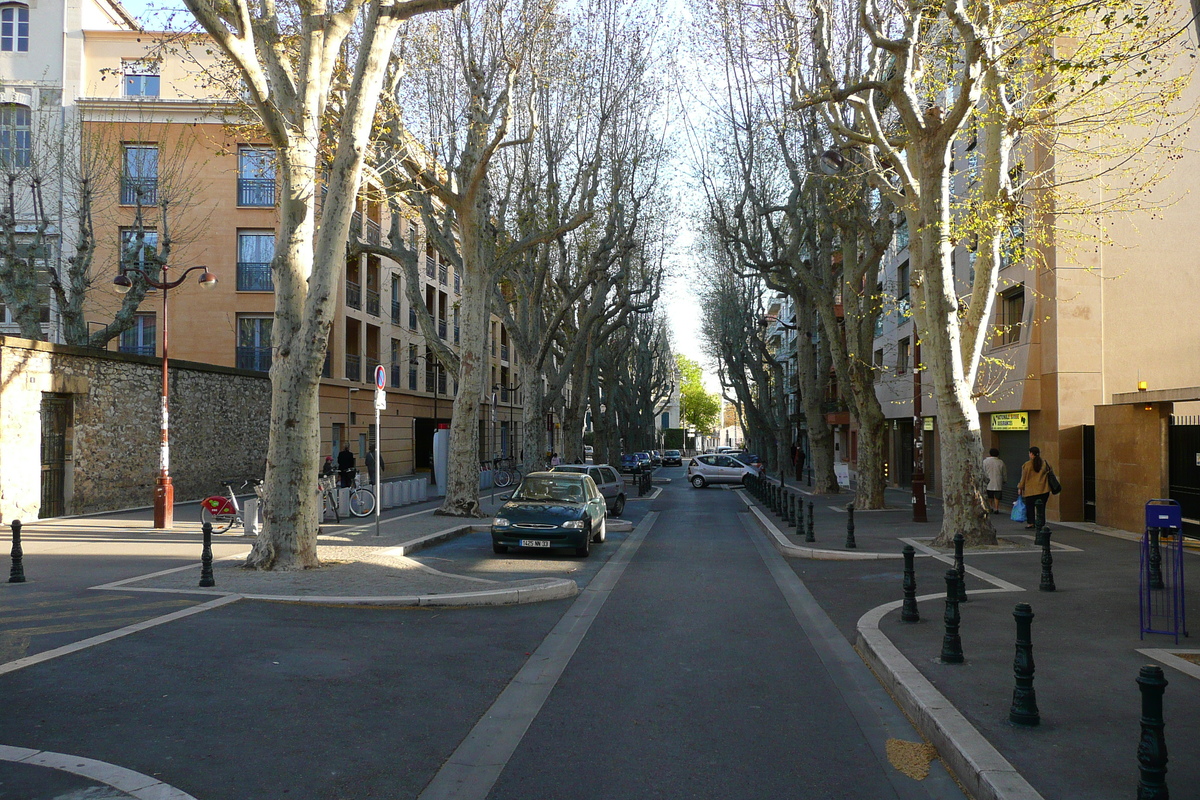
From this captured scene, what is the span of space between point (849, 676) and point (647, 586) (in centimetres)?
511

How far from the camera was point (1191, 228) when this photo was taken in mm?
19016

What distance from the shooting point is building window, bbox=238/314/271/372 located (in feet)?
108

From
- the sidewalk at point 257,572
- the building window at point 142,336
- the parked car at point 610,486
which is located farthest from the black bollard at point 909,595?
the building window at point 142,336

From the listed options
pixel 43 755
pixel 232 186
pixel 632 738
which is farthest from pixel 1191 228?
pixel 232 186

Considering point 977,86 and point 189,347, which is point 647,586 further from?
point 189,347

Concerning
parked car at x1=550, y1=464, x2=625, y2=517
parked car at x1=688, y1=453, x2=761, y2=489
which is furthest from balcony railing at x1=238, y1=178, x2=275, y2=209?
parked car at x1=688, y1=453, x2=761, y2=489

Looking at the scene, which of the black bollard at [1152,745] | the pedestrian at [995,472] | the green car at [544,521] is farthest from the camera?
the pedestrian at [995,472]

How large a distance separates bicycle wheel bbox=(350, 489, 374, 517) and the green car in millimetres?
6220

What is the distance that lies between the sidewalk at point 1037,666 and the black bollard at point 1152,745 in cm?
31

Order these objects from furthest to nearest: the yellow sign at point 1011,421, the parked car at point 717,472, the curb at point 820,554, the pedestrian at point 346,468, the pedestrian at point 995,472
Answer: the parked car at point 717,472 → the pedestrian at point 346,468 → the yellow sign at point 1011,421 → the pedestrian at point 995,472 → the curb at point 820,554

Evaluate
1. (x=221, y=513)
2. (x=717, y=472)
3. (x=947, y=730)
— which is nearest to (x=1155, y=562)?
(x=947, y=730)

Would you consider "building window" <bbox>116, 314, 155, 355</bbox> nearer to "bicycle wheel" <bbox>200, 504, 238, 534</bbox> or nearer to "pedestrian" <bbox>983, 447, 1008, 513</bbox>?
"bicycle wheel" <bbox>200, 504, 238, 534</bbox>

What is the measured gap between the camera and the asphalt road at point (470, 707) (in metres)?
4.77

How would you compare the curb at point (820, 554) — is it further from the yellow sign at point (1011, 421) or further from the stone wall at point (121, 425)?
the stone wall at point (121, 425)
